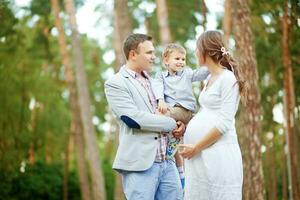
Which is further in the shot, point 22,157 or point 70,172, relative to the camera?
point 70,172

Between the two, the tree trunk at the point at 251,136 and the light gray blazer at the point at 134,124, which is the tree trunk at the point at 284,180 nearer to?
the tree trunk at the point at 251,136

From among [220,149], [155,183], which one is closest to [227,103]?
[220,149]

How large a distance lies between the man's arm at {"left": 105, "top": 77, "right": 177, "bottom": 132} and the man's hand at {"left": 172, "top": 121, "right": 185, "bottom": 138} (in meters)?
0.11

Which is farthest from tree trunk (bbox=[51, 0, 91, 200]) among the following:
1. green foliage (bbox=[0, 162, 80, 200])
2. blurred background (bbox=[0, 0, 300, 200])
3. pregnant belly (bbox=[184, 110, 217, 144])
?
pregnant belly (bbox=[184, 110, 217, 144])

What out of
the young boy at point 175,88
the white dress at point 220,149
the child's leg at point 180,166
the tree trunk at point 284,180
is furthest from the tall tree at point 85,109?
the white dress at point 220,149

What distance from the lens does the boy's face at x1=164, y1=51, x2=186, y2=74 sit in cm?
470

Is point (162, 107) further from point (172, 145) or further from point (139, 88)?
point (172, 145)

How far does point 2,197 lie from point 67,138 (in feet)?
15.4

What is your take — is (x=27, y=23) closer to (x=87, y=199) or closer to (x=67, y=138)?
(x=67, y=138)

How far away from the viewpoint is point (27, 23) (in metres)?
21.3

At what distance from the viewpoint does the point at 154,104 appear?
179 inches

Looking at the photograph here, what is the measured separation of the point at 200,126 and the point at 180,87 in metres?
0.56

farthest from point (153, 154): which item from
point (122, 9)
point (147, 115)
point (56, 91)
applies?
point (56, 91)

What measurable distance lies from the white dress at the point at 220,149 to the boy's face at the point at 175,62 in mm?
605
